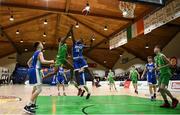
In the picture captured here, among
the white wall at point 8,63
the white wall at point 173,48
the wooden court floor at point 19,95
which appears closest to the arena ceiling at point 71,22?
the white wall at point 173,48

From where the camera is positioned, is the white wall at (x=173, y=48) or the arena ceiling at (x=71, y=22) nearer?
the arena ceiling at (x=71, y=22)

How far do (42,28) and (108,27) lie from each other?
818 cm

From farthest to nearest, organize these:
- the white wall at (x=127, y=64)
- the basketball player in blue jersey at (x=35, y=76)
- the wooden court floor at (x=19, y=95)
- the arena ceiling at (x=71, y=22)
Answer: the white wall at (x=127, y=64)
the arena ceiling at (x=71, y=22)
the wooden court floor at (x=19, y=95)
the basketball player in blue jersey at (x=35, y=76)

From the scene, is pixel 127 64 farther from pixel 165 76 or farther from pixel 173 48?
pixel 165 76

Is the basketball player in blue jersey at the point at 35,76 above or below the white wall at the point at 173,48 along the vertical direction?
below

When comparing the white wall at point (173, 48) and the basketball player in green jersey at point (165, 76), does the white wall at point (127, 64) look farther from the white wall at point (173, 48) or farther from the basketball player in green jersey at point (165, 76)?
the basketball player in green jersey at point (165, 76)

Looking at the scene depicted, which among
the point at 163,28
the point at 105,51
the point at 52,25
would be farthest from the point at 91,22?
the point at 105,51

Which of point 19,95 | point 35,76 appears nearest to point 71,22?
point 19,95

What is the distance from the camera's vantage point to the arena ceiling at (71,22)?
18.0 meters

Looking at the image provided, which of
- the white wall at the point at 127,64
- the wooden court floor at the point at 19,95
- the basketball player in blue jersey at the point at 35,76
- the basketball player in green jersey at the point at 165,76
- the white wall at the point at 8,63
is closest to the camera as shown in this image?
the basketball player in blue jersey at the point at 35,76

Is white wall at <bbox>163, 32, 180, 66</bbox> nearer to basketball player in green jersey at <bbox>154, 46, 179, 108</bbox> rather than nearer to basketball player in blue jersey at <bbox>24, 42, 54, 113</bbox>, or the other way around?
basketball player in green jersey at <bbox>154, 46, 179, 108</bbox>

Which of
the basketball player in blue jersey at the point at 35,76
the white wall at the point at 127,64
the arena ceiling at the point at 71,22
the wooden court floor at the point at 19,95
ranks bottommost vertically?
the wooden court floor at the point at 19,95

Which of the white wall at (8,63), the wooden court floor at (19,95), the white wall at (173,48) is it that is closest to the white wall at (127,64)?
the white wall at (173,48)

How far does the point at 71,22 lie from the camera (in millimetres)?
24062
